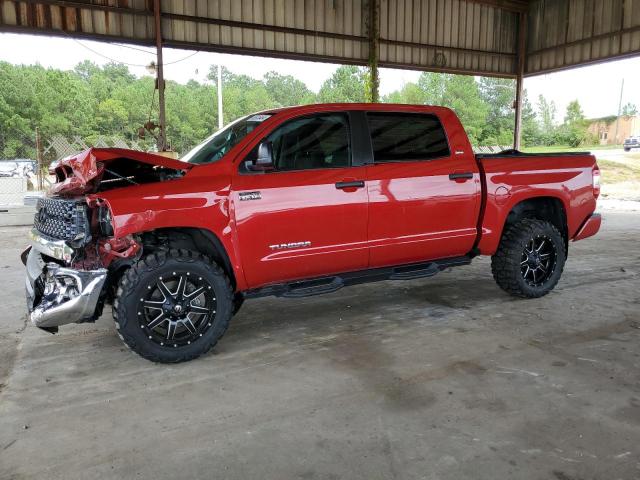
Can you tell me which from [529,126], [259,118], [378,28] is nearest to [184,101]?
[378,28]

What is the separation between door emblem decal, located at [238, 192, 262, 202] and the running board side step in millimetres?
735

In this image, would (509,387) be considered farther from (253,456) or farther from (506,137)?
(506,137)

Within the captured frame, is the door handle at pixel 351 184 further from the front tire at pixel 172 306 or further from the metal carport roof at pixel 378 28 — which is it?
the metal carport roof at pixel 378 28

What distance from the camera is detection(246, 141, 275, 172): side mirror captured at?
12.4 ft

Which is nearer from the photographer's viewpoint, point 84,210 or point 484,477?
point 484,477

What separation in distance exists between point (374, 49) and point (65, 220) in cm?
1200

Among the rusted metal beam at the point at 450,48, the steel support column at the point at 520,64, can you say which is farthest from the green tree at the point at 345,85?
the rusted metal beam at the point at 450,48

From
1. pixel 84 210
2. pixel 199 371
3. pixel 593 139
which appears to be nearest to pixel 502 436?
pixel 199 371

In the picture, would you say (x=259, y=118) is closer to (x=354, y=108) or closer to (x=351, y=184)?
(x=354, y=108)

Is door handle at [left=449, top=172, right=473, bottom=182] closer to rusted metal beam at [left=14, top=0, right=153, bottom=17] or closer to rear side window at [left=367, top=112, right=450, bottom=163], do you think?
rear side window at [left=367, top=112, right=450, bottom=163]

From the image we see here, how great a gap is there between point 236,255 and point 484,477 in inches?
87.7

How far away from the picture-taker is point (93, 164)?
347cm

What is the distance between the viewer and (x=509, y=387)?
3.26 m

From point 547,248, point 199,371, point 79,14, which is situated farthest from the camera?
point 79,14
